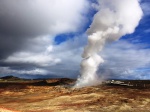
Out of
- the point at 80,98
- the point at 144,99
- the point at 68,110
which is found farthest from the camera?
the point at 80,98

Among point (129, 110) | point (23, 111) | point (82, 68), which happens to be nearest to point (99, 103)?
point (129, 110)

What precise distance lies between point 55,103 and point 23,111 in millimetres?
11455

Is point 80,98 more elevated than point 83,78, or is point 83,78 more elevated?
point 83,78

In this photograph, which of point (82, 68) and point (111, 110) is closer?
point (111, 110)

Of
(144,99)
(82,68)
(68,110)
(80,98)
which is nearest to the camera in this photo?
(68,110)

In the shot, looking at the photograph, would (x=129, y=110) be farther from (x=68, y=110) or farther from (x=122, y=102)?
(x=68, y=110)

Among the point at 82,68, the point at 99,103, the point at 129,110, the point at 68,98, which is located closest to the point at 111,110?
the point at 129,110

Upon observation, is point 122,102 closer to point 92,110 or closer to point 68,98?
point 92,110

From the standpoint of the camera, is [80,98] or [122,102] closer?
[122,102]

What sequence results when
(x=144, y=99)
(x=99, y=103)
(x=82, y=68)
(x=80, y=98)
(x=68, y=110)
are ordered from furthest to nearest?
(x=82, y=68) < (x=80, y=98) < (x=144, y=99) < (x=99, y=103) < (x=68, y=110)

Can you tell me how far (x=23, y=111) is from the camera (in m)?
50.1

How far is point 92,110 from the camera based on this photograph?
49.7 metres

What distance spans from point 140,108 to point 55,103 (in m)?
19.1

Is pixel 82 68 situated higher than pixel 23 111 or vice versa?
pixel 82 68
